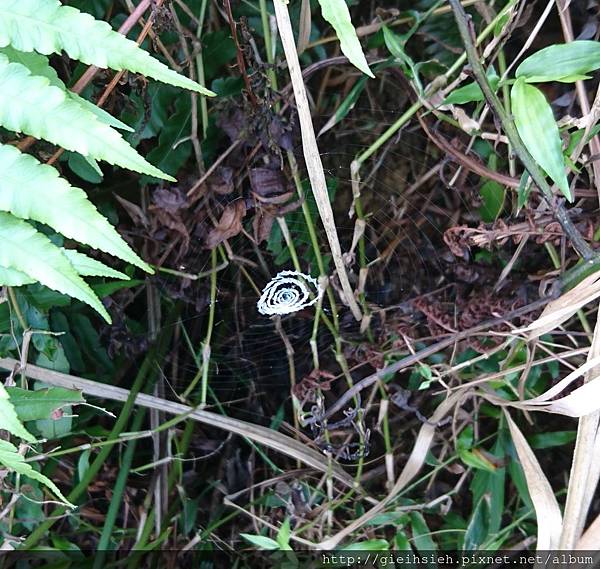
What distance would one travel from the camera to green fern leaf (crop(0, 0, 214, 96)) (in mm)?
514

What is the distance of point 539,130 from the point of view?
0.62 m

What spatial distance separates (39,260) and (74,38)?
18cm

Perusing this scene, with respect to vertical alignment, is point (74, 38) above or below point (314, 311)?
above

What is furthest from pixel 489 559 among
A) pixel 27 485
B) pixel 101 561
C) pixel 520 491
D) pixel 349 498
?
pixel 27 485

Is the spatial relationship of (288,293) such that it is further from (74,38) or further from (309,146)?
(74,38)

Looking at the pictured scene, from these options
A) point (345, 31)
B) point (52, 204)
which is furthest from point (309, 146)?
point (52, 204)

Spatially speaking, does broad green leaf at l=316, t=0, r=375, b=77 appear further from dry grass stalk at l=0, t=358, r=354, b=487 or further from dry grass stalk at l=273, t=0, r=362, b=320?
dry grass stalk at l=0, t=358, r=354, b=487

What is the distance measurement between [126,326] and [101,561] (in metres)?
0.35

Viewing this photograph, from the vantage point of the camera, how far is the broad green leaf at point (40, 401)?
0.78 metres

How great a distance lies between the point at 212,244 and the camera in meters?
0.87

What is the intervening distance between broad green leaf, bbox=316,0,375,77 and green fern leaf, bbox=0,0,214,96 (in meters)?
0.12

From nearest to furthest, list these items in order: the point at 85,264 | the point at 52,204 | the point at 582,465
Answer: the point at 52,204 < the point at 85,264 < the point at 582,465

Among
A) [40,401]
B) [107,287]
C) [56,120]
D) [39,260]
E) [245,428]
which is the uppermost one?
[56,120]

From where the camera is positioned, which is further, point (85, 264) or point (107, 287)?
point (107, 287)
